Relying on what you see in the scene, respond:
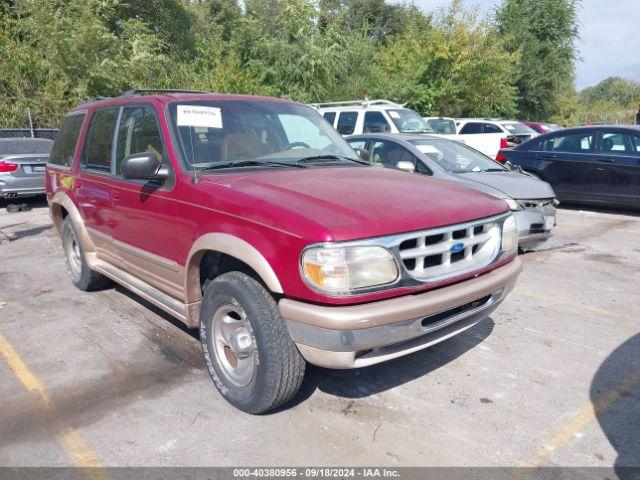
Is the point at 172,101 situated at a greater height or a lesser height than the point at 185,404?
greater

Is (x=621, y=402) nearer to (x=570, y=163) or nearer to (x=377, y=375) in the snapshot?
(x=377, y=375)

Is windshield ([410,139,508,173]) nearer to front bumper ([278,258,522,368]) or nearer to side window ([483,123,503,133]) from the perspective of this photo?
front bumper ([278,258,522,368])

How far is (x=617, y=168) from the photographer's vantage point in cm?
934

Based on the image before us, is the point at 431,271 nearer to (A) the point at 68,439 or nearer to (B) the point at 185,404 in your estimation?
(B) the point at 185,404

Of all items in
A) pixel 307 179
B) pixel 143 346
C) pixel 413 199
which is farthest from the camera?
pixel 143 346

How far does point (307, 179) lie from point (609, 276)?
4.45 metres

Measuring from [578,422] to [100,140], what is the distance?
4.39 m

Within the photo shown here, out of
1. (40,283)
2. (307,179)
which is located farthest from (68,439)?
(40,283)

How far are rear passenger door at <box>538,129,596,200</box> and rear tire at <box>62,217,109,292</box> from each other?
27.8 ft

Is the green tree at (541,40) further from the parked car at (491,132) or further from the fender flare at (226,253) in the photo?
the fender flare at (226,253)

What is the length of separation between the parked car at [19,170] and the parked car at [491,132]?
37.5 ft

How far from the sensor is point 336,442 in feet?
9.72

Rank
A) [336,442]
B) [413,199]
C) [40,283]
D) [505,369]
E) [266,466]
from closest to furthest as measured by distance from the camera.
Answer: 1. [266,466]
2. [336,442]
3. [413,199]
4. [505,369]
5. [40,283]

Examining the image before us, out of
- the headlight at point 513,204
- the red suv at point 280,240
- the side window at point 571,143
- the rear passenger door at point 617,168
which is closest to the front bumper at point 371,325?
the red suv at point 280,240
